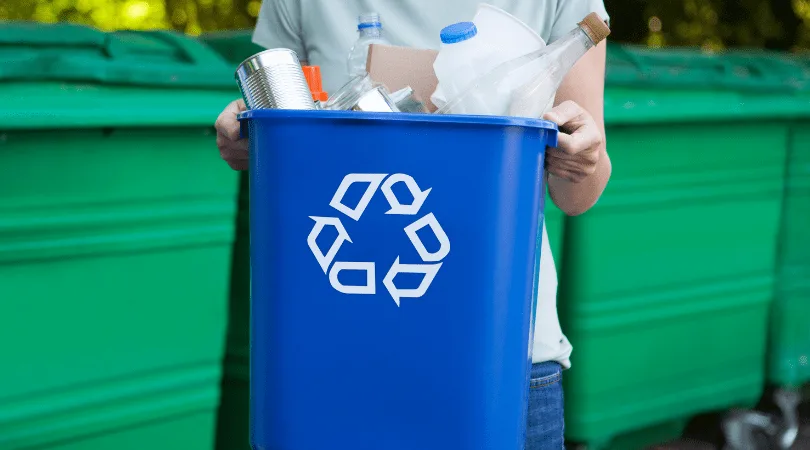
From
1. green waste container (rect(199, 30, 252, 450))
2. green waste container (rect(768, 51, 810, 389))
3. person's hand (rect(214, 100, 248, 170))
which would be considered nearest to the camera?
person's hand (rect(214, 100, 248, 170))

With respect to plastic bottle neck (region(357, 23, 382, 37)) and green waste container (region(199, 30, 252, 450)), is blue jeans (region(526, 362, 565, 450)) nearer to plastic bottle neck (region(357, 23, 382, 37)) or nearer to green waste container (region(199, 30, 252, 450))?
plastic bottle neck (region(357, 23, 382, 37))

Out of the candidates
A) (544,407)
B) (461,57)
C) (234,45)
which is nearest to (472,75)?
(461,57)

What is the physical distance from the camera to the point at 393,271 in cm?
145

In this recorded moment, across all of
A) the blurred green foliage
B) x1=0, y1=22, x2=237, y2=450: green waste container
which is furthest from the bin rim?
the blurred green foliage

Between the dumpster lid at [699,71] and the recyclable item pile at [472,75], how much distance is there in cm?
227

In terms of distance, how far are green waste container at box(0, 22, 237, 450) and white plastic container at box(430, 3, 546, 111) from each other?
4.29 feet

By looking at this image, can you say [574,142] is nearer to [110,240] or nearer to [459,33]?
[459,33]

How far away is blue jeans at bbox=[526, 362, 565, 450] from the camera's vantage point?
1864 millimetres

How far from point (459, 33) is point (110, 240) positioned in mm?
1438

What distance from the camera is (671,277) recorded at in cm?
404

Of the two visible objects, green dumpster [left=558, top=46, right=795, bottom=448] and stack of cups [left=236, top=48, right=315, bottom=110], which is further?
green dumpster [left=558, top=46, right=795, bottom=448]

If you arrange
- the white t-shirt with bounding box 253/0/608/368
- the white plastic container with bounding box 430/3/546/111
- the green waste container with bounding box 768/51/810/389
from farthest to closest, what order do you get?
1. the green waste container with bounding box 768/51/810/389
2. the white t-shirt with bounding box 253/0/608/368
3. the white plastic container with bounding box 430/3/546/111

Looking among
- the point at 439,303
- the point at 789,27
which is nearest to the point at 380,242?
the point at 439,303

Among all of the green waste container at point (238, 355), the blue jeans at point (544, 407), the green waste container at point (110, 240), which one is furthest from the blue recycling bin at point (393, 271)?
the green waste container at point (238, 355)
